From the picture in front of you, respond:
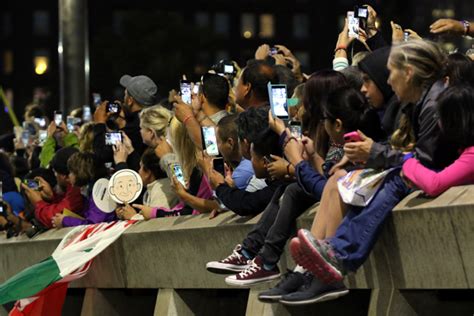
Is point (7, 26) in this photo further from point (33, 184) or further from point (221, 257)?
point (221, 257)

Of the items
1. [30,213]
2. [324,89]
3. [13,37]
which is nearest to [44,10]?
[13,37]

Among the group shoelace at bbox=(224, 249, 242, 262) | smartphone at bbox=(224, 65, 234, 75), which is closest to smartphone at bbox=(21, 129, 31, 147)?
smartphone at bbox=(224, 65, 234, 75)

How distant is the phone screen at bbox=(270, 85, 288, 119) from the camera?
1325 cm

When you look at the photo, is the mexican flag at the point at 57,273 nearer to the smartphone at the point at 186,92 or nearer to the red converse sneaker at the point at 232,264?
the smartphone at the point at 186,92

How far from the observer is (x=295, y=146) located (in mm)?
12523

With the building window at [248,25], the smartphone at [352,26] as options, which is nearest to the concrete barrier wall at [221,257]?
the smartphone at [352,26]

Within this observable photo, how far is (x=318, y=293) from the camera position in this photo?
1151 centimetres

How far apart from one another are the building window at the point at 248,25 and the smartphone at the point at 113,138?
119883mm

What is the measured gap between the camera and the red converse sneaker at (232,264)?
1313 centimetres

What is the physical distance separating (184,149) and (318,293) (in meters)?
4.49

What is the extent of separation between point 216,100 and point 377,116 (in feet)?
12.7

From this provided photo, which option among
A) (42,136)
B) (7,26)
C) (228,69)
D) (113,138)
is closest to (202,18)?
(7,26)

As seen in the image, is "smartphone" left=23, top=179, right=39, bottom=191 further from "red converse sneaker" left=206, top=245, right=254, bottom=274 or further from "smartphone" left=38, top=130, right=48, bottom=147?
"red converse sneaker" left=206, top=245, right=254, bottom=274

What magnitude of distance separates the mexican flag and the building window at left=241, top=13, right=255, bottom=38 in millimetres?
119988
